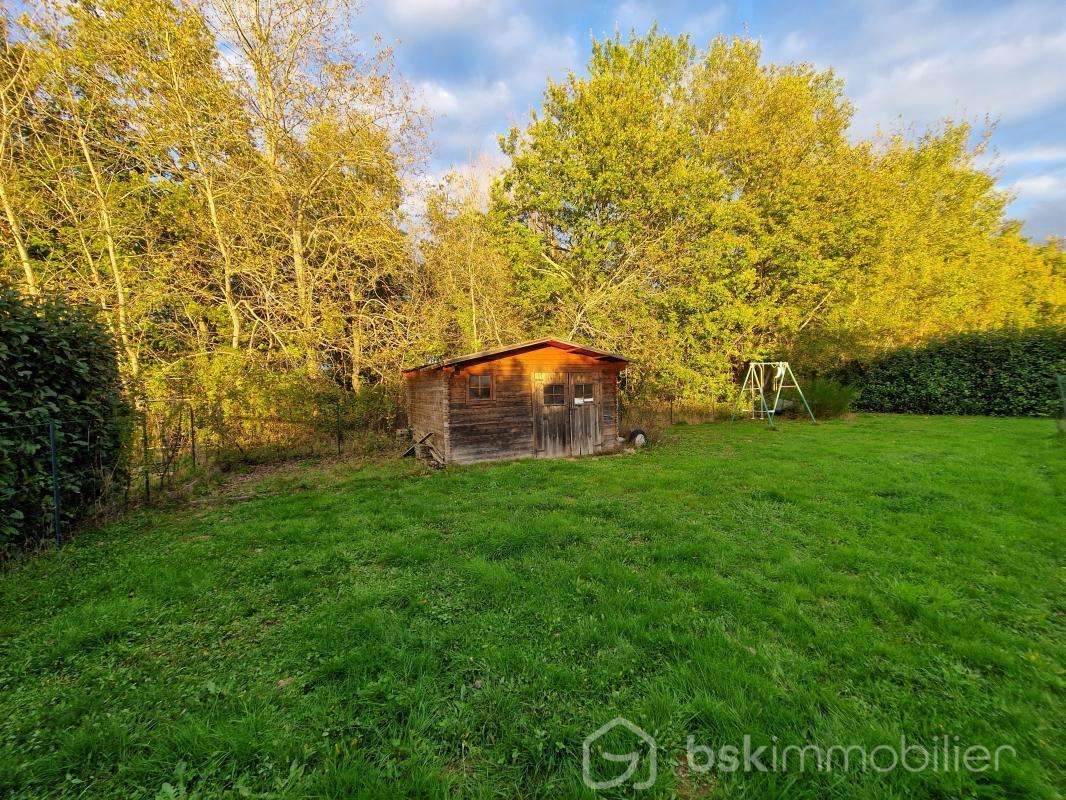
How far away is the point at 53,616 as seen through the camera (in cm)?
371

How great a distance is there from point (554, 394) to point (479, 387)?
91.8 inches

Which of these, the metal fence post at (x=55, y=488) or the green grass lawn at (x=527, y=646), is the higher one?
the metal fence post at (x=55, y=488)

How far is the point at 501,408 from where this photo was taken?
11016mm

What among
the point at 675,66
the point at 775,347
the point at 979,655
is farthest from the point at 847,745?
the point at 675,66

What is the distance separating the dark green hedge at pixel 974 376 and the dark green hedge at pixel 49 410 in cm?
2761

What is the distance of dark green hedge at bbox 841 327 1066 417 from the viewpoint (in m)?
15.5

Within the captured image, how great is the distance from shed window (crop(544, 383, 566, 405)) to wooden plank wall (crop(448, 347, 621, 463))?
0.48 meters

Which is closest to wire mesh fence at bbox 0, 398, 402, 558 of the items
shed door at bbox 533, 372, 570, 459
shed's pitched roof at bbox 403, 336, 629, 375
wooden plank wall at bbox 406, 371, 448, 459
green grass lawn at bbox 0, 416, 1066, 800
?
green grass lawn at bbox 0, 416, 1066, 800

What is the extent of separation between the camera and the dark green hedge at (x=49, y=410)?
4738mm

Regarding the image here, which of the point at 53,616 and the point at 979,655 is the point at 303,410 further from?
the point at 979,655

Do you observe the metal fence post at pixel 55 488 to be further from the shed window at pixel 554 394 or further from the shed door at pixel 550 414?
the shed window at pixel 554 394

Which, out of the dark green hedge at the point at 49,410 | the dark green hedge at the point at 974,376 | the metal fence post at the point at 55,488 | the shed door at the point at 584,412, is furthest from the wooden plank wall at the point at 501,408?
the dark green hedge at the point at 974,376

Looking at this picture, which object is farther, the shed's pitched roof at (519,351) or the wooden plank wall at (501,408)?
the wooden plank wall at (501,408)

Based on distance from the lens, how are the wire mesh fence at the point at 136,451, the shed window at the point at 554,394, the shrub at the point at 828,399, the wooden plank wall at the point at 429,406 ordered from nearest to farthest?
the wire mesh fence at the point at 136,451 < the wooden plank wall at the point at 429,406 < the shed window at the point at 554,394 < the shrub at the point at 828,399
